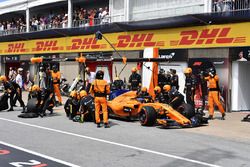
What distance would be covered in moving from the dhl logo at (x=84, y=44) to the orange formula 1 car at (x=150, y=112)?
35.2 ft

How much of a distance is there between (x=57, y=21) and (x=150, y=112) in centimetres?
1842

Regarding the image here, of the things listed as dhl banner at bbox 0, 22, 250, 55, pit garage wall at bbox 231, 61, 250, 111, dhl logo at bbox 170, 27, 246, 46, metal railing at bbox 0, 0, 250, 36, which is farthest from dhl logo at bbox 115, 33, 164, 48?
pit garage wall at bbox 231, 61, 250, 111

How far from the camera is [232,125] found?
12.7 m

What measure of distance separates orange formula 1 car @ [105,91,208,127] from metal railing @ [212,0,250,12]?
6845 millimetres

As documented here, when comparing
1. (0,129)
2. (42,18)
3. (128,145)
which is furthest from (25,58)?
(128,145)

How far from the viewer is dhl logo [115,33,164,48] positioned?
802 inches

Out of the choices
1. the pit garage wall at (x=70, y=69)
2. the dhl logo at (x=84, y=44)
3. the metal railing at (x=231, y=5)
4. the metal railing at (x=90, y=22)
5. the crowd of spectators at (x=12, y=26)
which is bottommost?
the pit garage wall at (x=70, y=69)

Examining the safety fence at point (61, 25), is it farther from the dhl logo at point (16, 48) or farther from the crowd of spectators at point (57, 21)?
the dhl logo at point (16, 48)

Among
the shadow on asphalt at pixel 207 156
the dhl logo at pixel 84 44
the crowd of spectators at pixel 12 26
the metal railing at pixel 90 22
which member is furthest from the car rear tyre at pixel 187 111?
the crowd of spectators at pixel 12 26

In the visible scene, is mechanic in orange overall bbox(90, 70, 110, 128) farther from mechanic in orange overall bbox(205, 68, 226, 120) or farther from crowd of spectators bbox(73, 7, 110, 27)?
crowd of spectators bbox(73, 7, 110, 27)

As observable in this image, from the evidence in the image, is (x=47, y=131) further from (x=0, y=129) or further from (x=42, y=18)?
(x=42, y=18)

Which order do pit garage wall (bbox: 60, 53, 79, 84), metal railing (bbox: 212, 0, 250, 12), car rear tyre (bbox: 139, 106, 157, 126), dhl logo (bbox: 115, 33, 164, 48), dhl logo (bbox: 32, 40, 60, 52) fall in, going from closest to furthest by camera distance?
1. car rear tyre (bbox: 139, 106, 157, 126)
2. metal railing (bbox: 212, 0, 250, 12)
3. dhl logo (bbox: 115, 33, 164, 48)
4. pit garage wall (bbox: 60, 53, 79, 84)
5. dhl logo (bbox: 32, 40, 60, 52)

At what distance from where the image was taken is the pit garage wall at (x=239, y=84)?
A: 16.7 meters

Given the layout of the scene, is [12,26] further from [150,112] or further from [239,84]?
[150,112]
